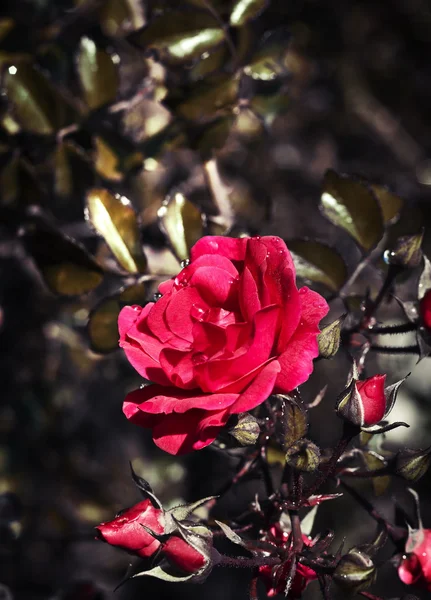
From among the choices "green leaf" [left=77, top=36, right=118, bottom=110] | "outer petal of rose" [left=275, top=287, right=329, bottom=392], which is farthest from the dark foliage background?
"outer petal of rose" [left=275, top=287, right=329, bottom=392]

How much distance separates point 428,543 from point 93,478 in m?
1.07

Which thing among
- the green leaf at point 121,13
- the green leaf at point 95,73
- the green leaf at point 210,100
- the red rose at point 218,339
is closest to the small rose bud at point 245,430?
the red rose at point 218,339

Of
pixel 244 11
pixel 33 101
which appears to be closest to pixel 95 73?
pixel 33 101

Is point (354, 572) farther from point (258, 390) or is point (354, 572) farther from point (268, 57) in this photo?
point (268, 57)

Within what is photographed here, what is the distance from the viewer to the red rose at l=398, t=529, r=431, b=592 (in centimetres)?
84

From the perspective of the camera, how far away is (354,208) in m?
1.00

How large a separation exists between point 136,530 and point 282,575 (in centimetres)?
18

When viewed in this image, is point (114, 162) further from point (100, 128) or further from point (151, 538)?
point (151, 538)

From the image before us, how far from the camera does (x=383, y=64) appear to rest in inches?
97.9

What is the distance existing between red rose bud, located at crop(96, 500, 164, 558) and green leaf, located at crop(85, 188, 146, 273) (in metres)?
0.37

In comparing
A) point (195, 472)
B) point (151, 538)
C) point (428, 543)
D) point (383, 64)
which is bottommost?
point (195, 472)

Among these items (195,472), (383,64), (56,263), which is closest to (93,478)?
(195,472)

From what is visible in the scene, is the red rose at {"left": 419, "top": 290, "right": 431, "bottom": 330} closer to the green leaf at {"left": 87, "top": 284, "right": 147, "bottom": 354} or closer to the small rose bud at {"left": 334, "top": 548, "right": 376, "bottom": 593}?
the small rose bud at {"left": 334, "top": 548, "right": 376, "bottom": 593}

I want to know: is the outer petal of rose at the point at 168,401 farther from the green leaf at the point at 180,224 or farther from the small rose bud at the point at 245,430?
the green leaf at the point at 180,224
